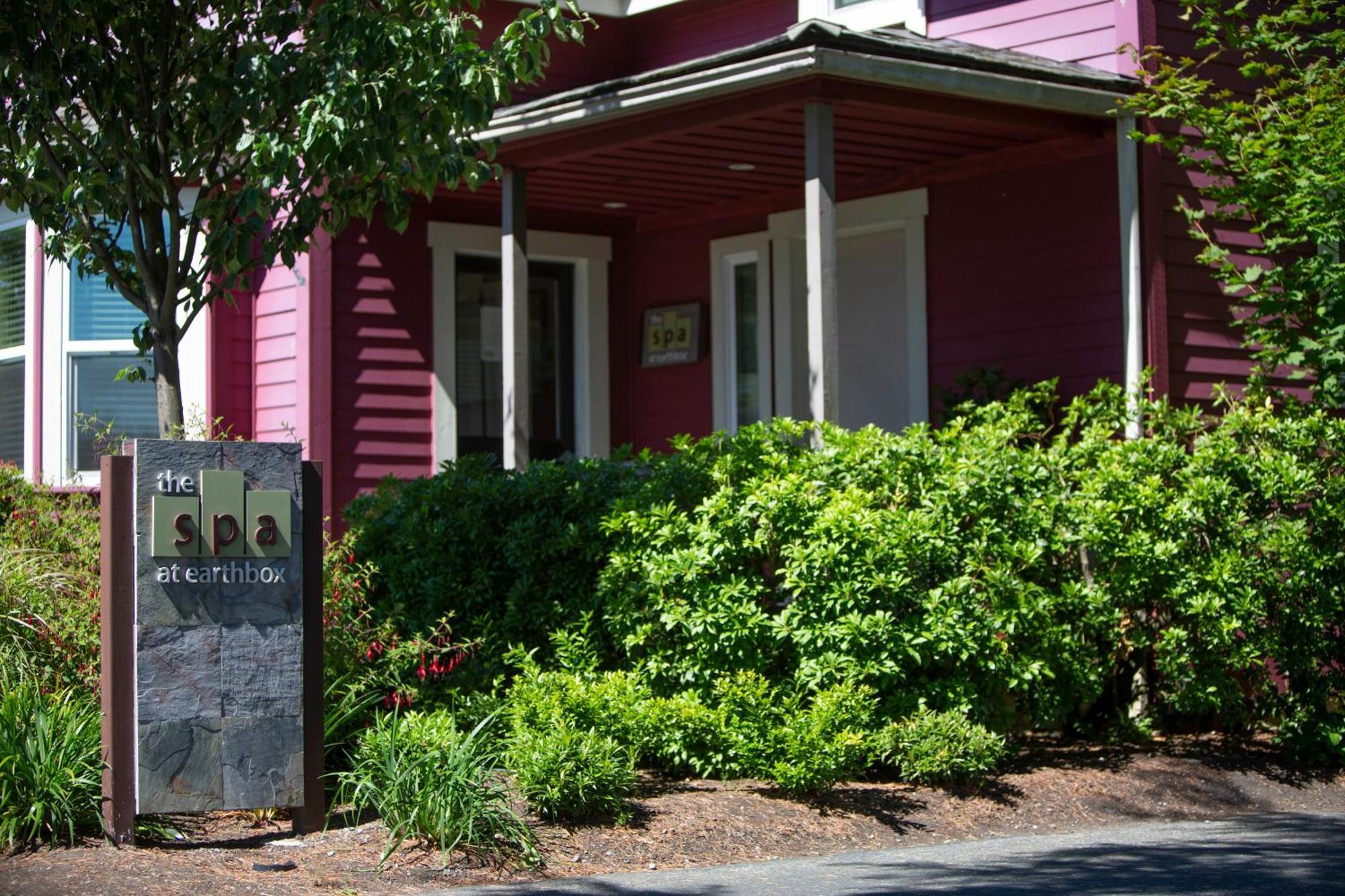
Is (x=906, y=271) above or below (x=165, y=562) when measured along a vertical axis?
above

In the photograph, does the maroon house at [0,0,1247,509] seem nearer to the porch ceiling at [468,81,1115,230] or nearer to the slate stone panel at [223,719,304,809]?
the porch ceiling at [468,81,1115,230]

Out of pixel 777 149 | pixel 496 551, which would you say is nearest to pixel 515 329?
pixel 777 149

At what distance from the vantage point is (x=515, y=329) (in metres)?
10.7

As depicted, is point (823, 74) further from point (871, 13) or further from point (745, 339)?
point (745, 339)

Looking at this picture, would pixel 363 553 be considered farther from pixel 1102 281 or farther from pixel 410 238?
pixel 1102 281

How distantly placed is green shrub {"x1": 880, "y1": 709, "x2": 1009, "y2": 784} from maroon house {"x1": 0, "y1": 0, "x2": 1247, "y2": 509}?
2055 millimetres

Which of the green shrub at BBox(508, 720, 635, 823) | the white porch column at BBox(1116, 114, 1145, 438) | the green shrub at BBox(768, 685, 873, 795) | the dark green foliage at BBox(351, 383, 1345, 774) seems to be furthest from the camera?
the white porch column at BBox(1116, 114, 1145, 438)

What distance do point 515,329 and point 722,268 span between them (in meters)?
2.43

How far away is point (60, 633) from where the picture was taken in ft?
24.5

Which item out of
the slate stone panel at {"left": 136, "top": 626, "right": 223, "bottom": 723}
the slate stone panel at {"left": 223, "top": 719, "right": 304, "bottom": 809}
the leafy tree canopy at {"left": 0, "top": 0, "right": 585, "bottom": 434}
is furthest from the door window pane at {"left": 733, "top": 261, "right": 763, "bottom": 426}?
the slate stone panel at {"left": 136, "top": 626, "right": 223, "bottom": 723}

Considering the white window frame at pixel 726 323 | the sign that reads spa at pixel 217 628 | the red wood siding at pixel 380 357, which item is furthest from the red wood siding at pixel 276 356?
the sign that reads spa at pixel 217 628

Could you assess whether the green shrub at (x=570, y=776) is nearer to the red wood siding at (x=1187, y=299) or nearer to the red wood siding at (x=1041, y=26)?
the red wood siding at (x=1187, y=299)

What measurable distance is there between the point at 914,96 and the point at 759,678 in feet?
12.3

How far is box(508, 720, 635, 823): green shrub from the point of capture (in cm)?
668
